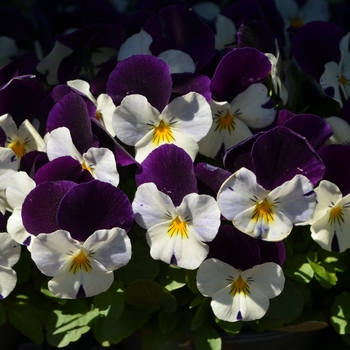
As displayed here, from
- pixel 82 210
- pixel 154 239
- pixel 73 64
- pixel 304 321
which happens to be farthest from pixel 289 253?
pixel 73 64

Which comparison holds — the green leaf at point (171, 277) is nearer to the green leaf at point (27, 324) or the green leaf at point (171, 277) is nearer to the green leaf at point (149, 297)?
the green leaf at point (149, 297)

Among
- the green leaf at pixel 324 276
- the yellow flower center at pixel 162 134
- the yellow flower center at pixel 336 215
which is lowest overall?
the green leaf at pixel 324 276

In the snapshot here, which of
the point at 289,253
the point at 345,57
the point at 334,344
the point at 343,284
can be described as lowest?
the point at 334,344

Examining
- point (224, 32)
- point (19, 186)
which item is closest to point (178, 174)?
point (19, 186)

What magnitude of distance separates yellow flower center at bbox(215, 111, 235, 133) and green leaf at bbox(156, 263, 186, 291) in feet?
0.72

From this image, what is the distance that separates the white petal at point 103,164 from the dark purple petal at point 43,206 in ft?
0.16

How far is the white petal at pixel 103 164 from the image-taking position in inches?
36.7

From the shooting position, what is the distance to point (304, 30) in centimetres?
116

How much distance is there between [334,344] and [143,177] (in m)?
0.48

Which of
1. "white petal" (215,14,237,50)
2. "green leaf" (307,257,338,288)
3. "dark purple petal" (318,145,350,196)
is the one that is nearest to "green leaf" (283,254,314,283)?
"green leaf" (307,257,338,288)

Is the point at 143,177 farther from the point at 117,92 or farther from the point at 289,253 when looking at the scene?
the point at 289,253

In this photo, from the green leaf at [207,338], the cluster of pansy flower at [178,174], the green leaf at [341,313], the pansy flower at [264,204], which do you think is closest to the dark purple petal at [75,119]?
the cluster of pansy flower at [178,174]

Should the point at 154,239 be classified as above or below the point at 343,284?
above

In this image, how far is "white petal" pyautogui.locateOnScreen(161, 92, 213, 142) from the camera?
0.97 metres
